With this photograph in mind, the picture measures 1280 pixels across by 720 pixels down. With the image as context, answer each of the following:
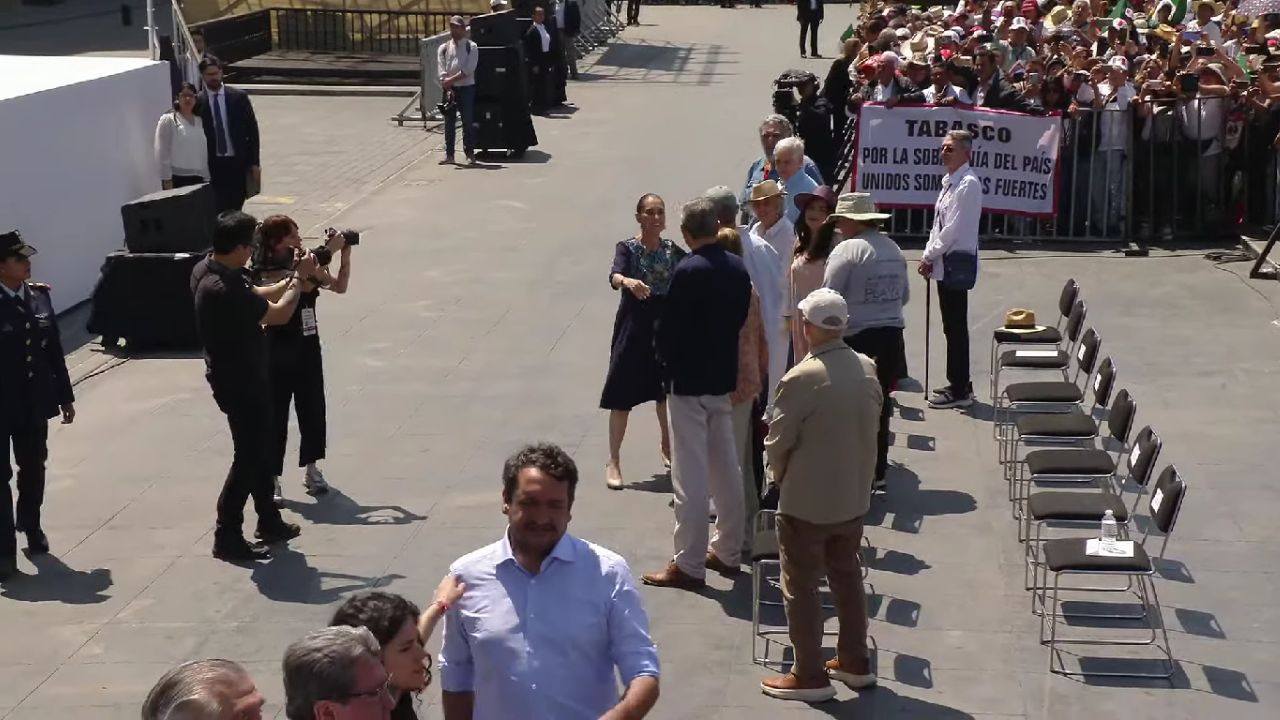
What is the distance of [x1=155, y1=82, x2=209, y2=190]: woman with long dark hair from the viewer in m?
16.2

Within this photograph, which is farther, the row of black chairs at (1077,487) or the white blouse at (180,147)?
the white blouse at (180,147)

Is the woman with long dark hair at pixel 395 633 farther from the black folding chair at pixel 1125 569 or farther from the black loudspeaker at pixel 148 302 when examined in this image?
the black loudspeaker at pixel 148 302

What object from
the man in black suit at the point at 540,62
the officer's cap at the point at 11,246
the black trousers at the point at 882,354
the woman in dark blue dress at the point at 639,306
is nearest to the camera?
the officer's cap at the point at 11,246

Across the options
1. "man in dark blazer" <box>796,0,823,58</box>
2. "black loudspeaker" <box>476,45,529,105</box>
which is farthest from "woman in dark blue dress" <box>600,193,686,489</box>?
"man in dark blazer" <box>796,0,823,58</box>

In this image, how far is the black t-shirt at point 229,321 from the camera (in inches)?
357

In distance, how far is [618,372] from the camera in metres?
10.2

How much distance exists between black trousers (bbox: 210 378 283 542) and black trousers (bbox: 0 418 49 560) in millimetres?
1012

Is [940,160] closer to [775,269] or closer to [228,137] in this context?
[228,137]

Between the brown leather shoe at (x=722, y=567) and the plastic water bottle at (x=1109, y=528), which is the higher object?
the plastic water bottle at (x=1109, y=528)

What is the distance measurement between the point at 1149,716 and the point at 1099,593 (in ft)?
4.93

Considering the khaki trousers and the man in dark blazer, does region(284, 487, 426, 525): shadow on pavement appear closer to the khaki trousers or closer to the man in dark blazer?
the khaki trousers

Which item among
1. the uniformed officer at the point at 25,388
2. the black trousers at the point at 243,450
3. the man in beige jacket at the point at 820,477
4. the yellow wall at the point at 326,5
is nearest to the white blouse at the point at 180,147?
the uniformed officer at the point at 25,388

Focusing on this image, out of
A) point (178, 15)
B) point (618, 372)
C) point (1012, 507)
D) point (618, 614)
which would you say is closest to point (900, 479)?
point (1012, 507)

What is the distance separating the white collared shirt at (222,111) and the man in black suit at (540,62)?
31.6 ft
